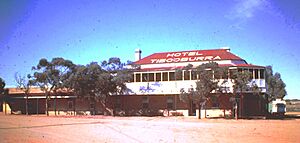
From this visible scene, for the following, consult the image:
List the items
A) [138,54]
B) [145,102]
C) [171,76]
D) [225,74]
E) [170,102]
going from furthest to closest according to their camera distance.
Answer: [138,54] → [145,102] → [170,102] → [171,76] → [225,74]

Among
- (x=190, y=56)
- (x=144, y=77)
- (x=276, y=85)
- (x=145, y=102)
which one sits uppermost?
(x=190, y=56)

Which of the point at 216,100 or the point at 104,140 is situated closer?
the point at 104,140

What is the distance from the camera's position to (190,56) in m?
44.4

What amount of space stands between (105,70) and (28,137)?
2250cm

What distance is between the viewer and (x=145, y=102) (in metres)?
42.9

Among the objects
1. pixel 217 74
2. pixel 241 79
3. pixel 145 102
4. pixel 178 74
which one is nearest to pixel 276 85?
pixel 145 102

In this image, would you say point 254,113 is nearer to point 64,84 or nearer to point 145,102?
point 145,102

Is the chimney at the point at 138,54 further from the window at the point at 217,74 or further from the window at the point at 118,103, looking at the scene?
the window at the point at 217,74

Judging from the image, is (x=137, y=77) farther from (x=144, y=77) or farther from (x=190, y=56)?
(x=190, y=56)

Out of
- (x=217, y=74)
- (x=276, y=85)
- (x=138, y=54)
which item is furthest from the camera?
(x=276, y=85)

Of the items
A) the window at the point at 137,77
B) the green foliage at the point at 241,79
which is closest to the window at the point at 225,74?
the green foliage at the point at 241,79

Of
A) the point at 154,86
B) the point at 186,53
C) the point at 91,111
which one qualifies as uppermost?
the point at 186,53

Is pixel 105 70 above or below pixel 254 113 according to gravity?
above

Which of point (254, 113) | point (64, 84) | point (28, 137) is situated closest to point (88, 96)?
point (64, 84)
